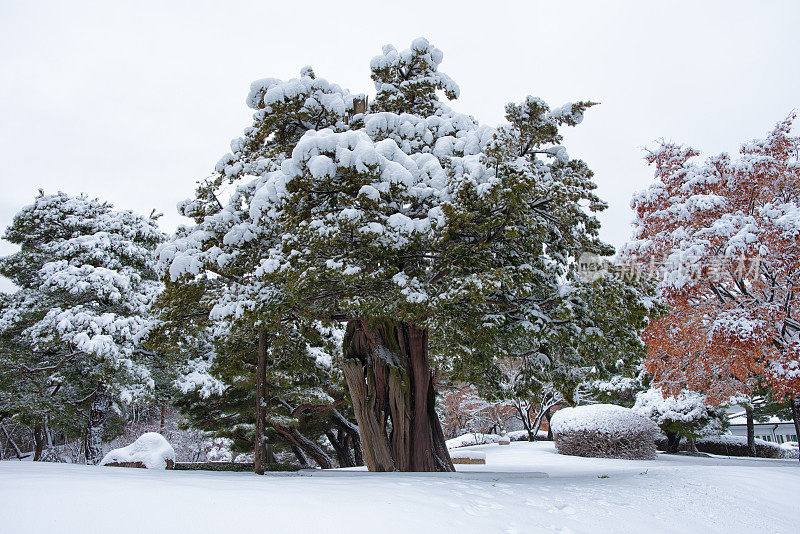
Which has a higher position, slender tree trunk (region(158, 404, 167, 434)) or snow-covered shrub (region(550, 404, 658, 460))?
snow-covered shrub (region(550, 404, 658, 460))

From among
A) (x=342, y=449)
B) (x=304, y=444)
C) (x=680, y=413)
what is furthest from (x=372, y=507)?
(x=680, y=413)

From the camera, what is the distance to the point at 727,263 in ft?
30.2

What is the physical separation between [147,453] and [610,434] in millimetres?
13855

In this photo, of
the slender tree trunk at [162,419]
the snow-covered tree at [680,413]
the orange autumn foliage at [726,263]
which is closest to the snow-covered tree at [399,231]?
the orange autumn foliage at [726,263]

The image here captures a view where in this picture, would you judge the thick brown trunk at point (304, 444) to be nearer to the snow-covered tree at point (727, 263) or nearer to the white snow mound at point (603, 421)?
the white snow mound at point (603, 421)

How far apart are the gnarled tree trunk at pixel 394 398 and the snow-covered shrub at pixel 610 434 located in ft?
27.8

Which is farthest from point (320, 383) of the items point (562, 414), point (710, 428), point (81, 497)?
point (710, 428)

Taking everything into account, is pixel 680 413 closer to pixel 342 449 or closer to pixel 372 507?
pixel 342 449

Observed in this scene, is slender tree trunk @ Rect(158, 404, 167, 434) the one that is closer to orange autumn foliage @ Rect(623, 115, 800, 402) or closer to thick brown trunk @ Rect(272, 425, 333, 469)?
thick brown trunk @ Rect(272, 425, 333, 469)

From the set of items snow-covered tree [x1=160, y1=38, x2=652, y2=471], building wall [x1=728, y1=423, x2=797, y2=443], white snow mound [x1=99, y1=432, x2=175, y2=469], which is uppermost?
snow-covered tree [x1=160, y1=38, x2=652, y2=471]

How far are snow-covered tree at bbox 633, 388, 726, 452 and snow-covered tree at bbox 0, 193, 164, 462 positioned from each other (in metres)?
17.9

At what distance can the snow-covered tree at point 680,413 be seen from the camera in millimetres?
17312

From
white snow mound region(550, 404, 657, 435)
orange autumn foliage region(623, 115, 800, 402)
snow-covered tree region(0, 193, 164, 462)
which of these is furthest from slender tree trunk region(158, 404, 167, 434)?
orange autumn foliage region(623, 115, 800, 402)

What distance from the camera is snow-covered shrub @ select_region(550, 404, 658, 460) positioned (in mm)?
14898
